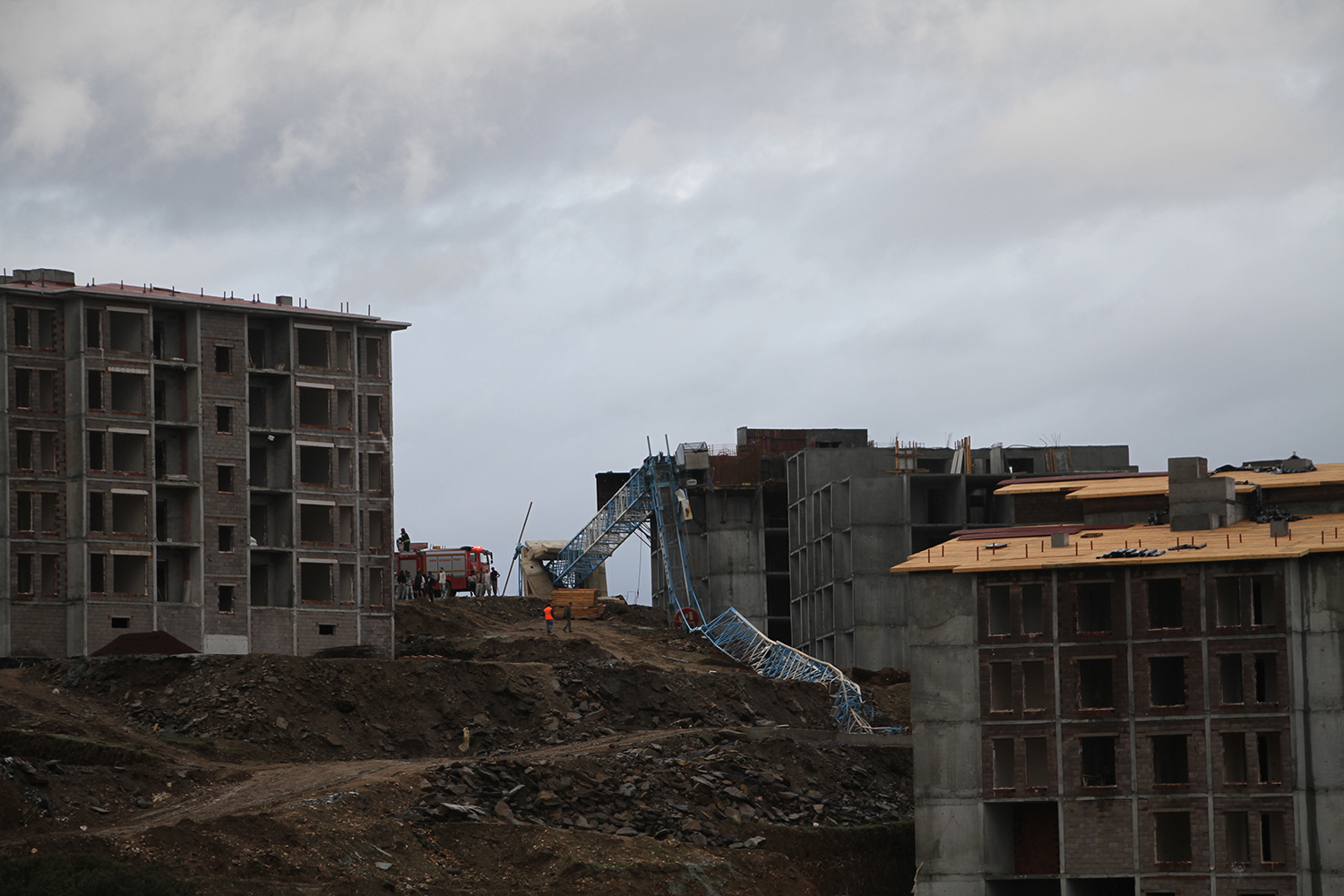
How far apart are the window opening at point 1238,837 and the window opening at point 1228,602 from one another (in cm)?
656

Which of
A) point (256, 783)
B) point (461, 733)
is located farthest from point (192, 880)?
point (461, 733)

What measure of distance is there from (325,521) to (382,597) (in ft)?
14.9

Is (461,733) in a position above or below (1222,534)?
below

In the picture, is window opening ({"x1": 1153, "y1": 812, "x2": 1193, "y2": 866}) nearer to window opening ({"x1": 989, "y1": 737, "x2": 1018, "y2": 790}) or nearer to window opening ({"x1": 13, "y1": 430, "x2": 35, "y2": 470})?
window opening ({"x1": 989, "y1": 737, "x2": 1018, "y2": 790})

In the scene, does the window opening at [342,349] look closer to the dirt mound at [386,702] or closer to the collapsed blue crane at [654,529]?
the dirt mound at [386,702]

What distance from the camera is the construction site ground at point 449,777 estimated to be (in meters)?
67.5

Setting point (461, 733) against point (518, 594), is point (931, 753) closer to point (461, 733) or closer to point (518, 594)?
point (461, 733)

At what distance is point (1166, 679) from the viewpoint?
76.1m

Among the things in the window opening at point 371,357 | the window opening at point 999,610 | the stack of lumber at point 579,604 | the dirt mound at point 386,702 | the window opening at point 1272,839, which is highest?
the window opening at point 371,357

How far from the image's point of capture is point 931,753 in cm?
7731

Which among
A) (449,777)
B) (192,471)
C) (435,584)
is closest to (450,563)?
(435,584)

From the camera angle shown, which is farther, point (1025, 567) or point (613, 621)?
→ point (613, 621)

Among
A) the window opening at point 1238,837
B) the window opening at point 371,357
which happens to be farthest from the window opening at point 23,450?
the window opening at point 1238,837

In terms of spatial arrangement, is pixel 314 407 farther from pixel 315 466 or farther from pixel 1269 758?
pixel 1269 758
